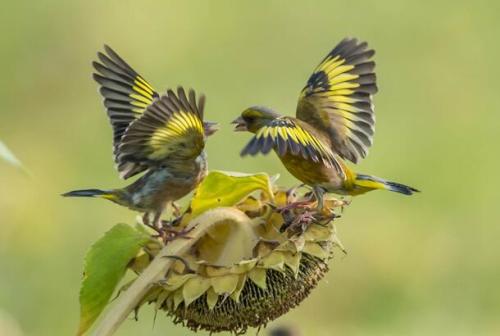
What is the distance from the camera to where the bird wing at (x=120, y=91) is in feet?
13.0

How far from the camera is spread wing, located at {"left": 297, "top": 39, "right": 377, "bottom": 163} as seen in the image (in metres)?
4.15

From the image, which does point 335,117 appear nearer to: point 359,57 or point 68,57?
point 359,57

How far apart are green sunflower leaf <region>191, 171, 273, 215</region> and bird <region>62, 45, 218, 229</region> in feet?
0.44

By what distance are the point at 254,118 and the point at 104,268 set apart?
88 cm

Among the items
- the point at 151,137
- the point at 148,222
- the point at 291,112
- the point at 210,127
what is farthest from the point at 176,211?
the point at 291,112

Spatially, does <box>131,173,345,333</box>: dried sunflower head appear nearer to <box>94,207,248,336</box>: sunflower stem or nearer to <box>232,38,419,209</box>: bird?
<box>94,207,248,336</box>: sunflower stem

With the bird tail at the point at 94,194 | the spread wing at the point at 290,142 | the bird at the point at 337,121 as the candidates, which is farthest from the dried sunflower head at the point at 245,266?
the bird tail at the point at 94,194

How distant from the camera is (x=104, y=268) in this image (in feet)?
11.3

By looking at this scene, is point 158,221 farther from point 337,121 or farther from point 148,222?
point 337,121

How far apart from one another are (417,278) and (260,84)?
301cm

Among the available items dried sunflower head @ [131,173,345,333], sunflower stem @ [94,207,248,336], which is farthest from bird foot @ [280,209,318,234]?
sunflower stem @ [94,207,248,336]

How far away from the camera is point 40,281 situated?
28.3ft

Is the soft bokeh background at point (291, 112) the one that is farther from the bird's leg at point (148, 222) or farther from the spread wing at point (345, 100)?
the bird's leg at point (148, 222)

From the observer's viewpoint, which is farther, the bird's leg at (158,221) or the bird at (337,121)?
the bird at (337,121)
